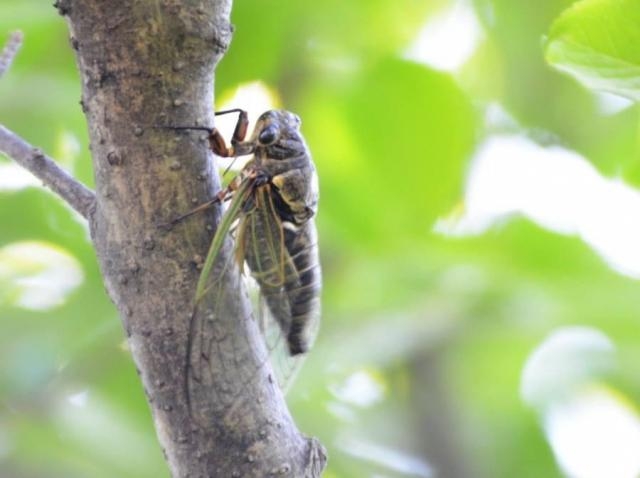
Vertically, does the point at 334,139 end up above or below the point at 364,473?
above

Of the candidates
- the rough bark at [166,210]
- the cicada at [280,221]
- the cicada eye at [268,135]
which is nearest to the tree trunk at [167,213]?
the rough bark at [166,210]

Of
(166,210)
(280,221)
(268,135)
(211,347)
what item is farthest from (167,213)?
(268,135)

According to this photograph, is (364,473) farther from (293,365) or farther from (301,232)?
(301,232)

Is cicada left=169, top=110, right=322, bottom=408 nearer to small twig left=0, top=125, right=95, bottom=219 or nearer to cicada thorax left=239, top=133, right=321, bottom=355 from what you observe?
cicada thorax left=239, top=133, right=321, bottom=355

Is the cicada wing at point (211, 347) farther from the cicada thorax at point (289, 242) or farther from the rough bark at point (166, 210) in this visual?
the cicada thorax at point (289, 242)

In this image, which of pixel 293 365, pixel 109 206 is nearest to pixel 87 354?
pixel 293 365

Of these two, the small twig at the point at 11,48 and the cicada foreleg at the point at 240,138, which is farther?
the cicada foreleg at the point at 240,138

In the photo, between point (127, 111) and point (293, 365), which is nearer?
point (127, 111)
